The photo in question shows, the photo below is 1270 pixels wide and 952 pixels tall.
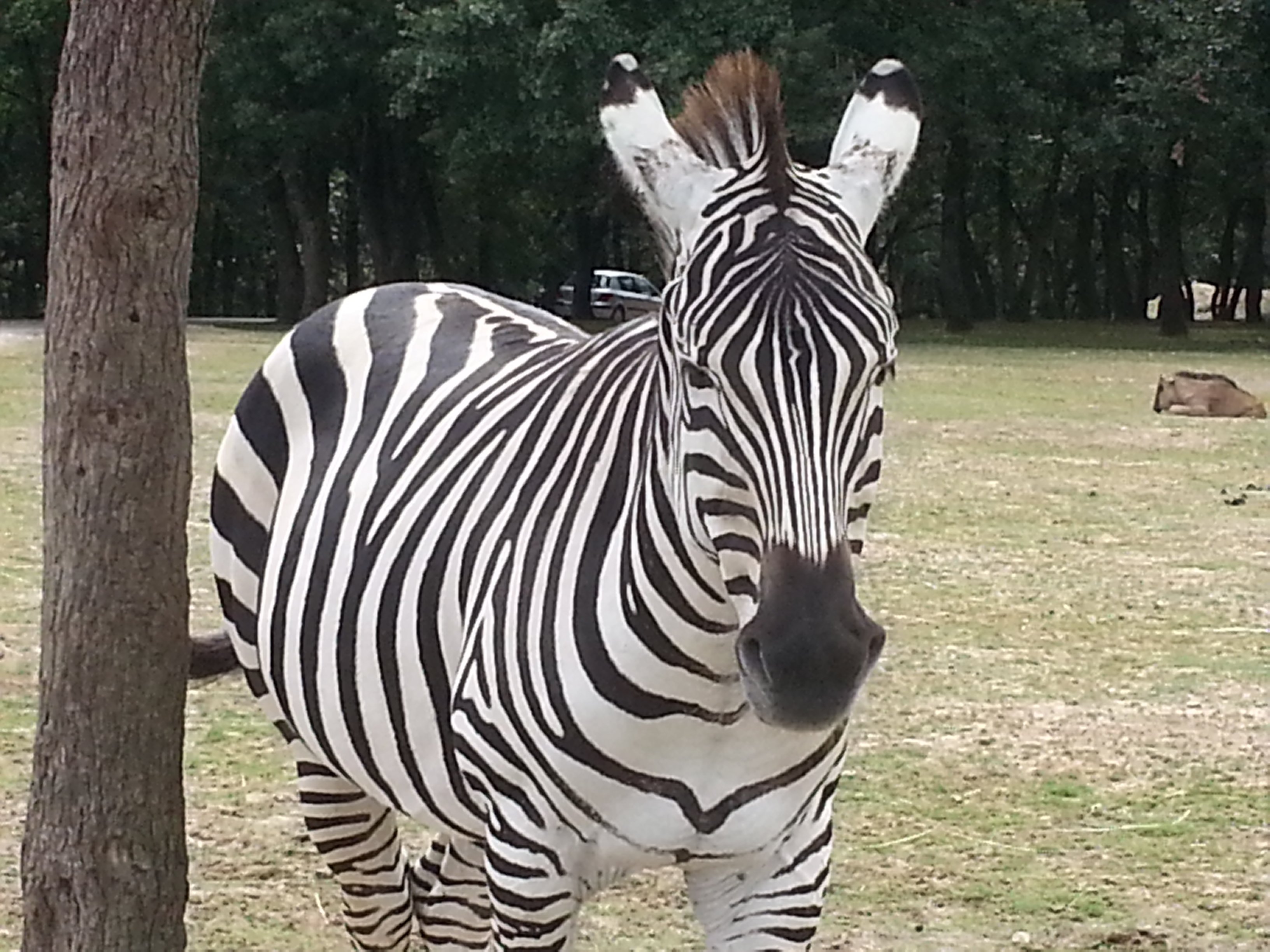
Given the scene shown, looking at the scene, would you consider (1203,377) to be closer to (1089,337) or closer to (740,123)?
(1089,337)

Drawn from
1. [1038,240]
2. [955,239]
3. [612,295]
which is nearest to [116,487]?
[955,239]

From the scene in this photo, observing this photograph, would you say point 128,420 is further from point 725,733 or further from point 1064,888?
point 1064,888

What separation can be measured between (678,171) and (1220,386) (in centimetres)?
1527

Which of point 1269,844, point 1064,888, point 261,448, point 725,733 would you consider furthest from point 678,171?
point 1269,844

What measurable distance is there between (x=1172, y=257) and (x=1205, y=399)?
54.2ft

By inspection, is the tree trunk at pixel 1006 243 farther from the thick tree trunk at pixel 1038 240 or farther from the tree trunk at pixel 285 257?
the tree trunk at pixel 285 257

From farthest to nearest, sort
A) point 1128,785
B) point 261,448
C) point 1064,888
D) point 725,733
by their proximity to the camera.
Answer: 1. point 1128,785
2. point 1064,888
3. point 261,448
4. point 725,733

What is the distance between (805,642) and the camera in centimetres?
231

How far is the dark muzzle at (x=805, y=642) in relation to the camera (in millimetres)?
2320

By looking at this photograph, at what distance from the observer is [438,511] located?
11.2 ft

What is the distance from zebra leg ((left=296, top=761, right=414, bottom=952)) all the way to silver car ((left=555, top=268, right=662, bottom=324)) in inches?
1276

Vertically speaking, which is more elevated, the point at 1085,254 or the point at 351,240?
the point at 1085,254

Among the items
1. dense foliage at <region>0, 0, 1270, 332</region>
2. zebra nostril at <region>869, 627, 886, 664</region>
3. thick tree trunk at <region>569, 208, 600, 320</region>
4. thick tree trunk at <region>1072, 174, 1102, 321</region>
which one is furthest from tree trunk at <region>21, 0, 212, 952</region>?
thick tree trunk at <region>1072, 174, 1102, 321</region>

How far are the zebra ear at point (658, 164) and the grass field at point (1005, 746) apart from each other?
2.43m
